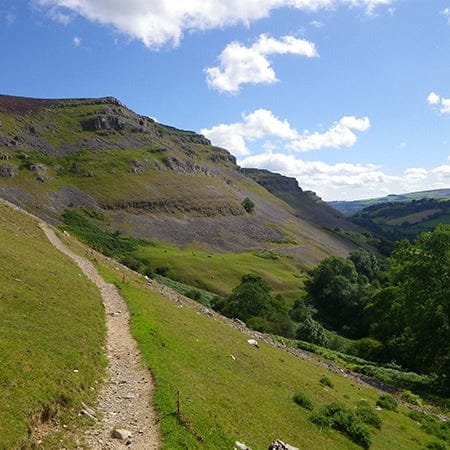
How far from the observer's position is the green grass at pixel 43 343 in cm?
1491

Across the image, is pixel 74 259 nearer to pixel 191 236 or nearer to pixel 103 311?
pixel 103 311

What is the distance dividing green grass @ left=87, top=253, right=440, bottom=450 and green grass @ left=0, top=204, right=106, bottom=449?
3.10 meters

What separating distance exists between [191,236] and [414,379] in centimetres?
11873

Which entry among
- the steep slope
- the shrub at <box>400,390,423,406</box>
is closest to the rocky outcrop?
the steep slope

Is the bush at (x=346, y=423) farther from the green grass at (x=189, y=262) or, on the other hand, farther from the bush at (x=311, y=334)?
the green grass at (x=189, y=262)

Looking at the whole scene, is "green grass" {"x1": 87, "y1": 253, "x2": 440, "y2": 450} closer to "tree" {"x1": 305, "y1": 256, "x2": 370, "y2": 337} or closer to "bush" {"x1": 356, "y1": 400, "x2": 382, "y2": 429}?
"bush" {"x1": 356, "y1": 400, "x2": 382, "y2": 429}

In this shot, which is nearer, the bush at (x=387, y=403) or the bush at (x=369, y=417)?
the bush at (x=369, y=417)

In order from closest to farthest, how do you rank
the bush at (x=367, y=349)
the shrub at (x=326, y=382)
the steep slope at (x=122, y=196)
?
the shrub at (x=326, y=382), the bush at (x=367, y=349), the steep slope at (x=122, y=196)

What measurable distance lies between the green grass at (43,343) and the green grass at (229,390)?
3104 millimetres

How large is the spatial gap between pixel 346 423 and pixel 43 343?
650 inches

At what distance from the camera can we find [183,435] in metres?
15.9

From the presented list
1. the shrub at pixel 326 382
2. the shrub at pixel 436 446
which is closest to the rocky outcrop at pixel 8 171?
the shrub at pixel 326 382

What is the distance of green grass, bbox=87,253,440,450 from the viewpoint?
711 inches

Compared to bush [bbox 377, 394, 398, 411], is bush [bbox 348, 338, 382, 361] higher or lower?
lower
